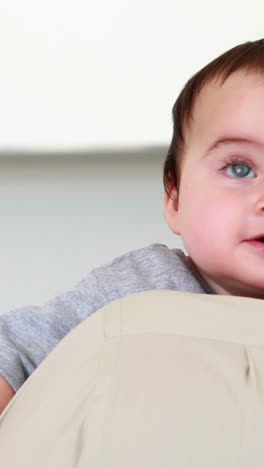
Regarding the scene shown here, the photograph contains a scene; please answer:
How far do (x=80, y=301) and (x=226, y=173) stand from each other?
0.23 m

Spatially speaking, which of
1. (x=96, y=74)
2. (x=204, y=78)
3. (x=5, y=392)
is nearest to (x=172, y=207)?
(x=204, y=78)

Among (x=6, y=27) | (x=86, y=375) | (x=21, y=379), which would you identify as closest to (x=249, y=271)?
(x=21, y=379)

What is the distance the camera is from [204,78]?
1.17 meters

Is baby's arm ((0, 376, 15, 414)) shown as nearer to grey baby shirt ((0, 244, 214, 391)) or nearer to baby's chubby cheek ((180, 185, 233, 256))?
grey baby shirt ((0, 244, 214, 391))

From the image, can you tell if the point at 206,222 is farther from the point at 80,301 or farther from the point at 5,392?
the point at 5,392

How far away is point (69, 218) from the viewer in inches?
75.2

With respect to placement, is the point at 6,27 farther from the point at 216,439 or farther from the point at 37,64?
the point at 216,439

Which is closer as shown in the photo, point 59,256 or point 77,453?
point 77,453

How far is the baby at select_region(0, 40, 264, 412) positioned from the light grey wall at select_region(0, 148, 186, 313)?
2.40 feet

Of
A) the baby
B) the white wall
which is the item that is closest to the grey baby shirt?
the baby

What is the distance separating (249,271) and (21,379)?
277mm

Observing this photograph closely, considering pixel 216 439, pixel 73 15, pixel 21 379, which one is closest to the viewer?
pixel 216 439

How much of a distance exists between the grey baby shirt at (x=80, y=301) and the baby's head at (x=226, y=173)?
0.03 meters

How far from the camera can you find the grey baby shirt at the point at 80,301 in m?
0.96
